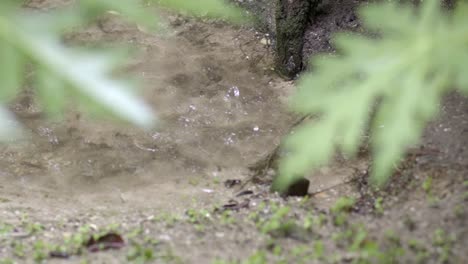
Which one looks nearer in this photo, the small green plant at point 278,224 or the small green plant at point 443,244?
the small green plant at point 443,244

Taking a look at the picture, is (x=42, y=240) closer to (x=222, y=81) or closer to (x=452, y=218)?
(x=452, y=218)

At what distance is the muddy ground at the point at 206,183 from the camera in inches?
92.8

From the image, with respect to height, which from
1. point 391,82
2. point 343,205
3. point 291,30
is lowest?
point 391,82

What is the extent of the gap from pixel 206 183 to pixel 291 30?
1707 millimetres

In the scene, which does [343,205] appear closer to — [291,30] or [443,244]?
[443,244]

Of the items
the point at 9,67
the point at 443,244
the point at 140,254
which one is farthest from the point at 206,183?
the point at 9,67

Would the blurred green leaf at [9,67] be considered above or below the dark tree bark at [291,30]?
below

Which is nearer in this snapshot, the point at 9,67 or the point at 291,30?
the point at 9,67

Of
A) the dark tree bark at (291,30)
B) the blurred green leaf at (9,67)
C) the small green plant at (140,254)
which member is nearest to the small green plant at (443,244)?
the small green plant at (140,254)

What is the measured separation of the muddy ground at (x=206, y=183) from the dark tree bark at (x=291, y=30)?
131mm

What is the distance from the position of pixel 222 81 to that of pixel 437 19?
3.00 meters

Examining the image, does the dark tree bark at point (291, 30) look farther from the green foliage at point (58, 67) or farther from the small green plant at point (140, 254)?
the green foliage at point (58, 67)

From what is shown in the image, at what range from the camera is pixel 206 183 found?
3525mm

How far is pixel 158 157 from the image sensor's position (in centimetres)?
384
